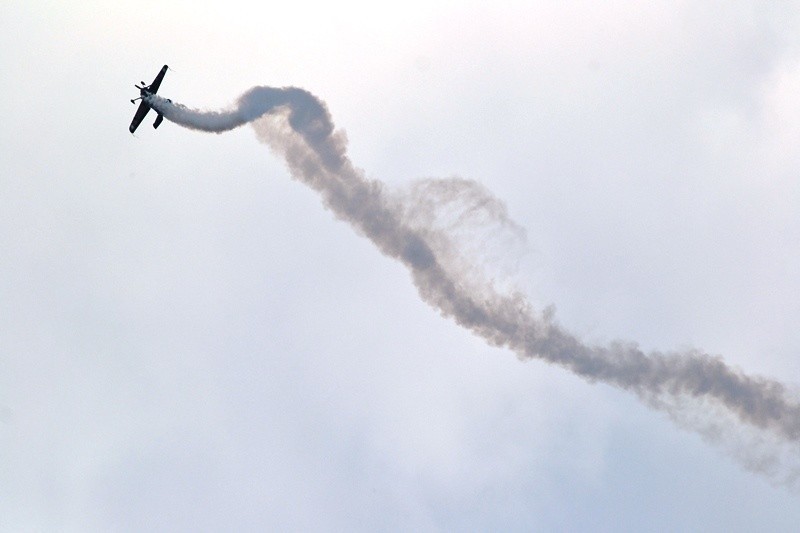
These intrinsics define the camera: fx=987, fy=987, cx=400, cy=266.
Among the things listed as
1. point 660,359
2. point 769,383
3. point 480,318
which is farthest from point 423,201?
point 769,383

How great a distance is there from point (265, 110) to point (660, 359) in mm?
32737

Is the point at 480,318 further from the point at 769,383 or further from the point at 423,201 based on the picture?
the point at 769,383

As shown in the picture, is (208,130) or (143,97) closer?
(208,130)

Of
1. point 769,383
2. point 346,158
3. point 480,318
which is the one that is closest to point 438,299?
point 480,318

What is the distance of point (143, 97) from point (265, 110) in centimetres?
1173

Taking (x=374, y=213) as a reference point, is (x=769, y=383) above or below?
above

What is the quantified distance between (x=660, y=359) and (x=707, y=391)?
387cm

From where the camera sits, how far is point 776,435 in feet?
222

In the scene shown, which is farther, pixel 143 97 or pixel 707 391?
pixel 143 97

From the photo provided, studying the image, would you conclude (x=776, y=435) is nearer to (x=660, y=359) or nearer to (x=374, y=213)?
(x=660, y=359)

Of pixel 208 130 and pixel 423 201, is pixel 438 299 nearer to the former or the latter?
pixel 423 201

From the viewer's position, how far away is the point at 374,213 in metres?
69.1

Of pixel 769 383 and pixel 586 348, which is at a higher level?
pixel 769 383

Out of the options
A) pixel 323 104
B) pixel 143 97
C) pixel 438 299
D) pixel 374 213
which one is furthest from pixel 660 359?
pixel 143 97
